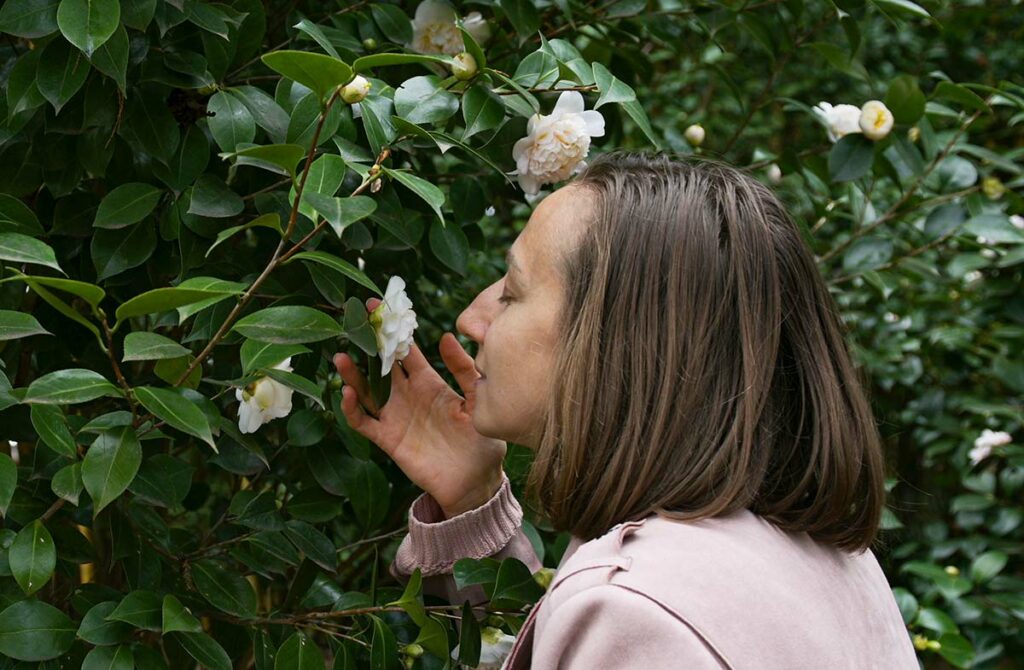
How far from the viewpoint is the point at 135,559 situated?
1.17 m

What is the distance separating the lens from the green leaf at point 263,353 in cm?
98

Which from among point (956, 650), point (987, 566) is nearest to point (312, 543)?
point (956, 650)

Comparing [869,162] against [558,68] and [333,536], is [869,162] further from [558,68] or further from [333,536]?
[333,536]

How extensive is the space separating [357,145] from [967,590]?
1969 millimetres

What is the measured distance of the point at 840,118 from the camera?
176cm

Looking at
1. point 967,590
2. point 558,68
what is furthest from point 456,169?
point 967,590

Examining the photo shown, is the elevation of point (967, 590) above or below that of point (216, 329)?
below

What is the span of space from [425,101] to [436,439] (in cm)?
41

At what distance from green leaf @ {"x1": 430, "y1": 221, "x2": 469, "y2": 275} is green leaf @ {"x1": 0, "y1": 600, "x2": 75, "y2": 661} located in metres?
0.54

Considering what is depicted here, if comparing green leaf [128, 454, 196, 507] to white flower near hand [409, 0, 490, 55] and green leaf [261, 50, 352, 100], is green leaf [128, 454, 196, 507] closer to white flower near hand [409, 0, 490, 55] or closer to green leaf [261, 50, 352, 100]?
green leaf [261, 50, 352, 100]

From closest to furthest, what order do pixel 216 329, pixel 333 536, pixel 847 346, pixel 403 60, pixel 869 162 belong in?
pixel 403 60 < pixel 216 329 < pixel 847 346 < pixel 333 536 < pixel 869 162

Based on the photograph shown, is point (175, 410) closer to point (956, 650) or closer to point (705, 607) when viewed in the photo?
point (705, 607)

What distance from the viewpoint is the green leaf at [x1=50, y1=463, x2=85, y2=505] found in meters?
0.96

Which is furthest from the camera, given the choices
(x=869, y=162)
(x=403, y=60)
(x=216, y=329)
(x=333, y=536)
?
(x=869, y=162)
